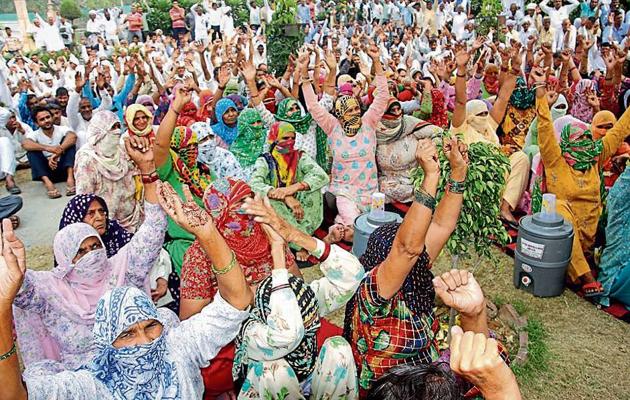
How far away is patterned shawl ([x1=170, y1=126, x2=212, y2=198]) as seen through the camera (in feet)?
14.0

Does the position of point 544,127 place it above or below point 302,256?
above

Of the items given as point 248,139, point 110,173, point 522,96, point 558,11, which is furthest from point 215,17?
point 110,173

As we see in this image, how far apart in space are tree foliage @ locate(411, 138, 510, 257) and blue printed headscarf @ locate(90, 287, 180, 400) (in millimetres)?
1660

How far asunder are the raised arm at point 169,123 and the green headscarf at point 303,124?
1.78 m

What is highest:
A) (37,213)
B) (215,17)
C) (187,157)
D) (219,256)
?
(215,17)

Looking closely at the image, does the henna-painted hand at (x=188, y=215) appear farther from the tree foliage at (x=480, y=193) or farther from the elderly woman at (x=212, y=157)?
the elderly woman at (x=212, y=157)

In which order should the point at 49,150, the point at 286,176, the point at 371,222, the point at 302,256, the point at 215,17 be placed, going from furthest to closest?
the point at 215,17
the point at 49,150
the point at 302,256
the point at 286,176
the point at 371,222

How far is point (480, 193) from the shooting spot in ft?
9.82

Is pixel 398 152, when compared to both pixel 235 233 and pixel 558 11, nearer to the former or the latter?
pixel 235 233

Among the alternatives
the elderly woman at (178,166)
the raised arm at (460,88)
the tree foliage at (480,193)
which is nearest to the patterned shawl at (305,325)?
the tree foliage at (480,193)

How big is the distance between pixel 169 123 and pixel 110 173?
43.1 inches

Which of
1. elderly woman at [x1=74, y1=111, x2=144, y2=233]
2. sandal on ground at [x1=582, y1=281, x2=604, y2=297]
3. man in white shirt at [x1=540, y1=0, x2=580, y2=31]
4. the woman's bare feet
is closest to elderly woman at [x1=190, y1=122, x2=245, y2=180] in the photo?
elderly woman at [x1=74, y1=111, x2=144, y2=233]

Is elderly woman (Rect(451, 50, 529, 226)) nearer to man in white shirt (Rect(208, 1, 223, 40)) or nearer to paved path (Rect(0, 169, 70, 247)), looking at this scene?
paved path (Rect(0, 169, 70, 247))

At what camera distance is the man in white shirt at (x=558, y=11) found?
500 inches
